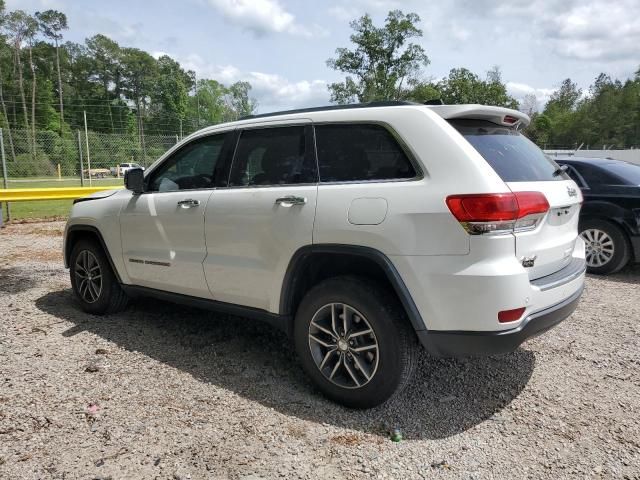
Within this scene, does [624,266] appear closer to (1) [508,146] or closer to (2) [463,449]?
(1) [508,146]

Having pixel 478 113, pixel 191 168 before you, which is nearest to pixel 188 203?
pixel 191 168

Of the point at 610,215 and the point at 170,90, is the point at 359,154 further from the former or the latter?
the point at 170,90

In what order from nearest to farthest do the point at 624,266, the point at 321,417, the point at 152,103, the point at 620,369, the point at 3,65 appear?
the point at 321,417 < the point at 620,369 < the point at 624,266 < the point at 3,65 < the point at 152,103

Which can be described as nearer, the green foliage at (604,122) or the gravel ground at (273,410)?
the gravel ground at (273,410)

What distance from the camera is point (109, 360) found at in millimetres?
3789

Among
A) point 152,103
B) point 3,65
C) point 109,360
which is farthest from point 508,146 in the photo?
point 152,103

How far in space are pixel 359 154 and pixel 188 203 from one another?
1531 mm

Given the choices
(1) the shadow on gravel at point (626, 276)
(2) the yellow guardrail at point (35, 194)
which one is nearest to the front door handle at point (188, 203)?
(1) the shadow on gravel at point (626, 276)

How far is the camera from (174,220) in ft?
12.8

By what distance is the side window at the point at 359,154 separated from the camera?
Answer: 285 cm

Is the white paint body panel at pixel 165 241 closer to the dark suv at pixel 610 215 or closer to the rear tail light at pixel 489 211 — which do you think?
the rear tail light at pixel 489 211

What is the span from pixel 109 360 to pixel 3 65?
65.3 metres

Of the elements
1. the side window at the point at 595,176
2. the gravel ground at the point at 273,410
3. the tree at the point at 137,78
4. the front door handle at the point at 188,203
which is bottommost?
the gravel ground at the point at 273,410

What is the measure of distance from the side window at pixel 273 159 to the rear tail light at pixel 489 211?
101 centimetres
